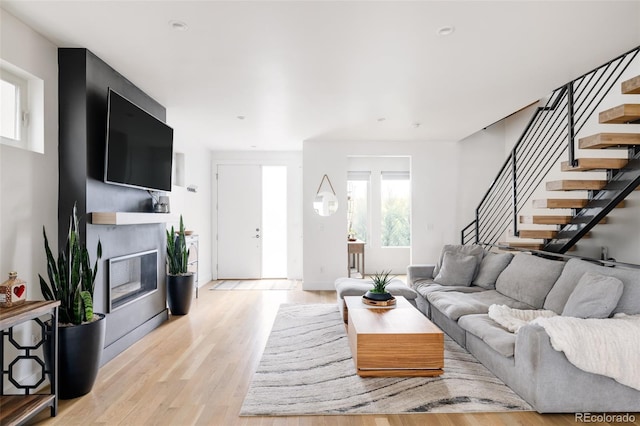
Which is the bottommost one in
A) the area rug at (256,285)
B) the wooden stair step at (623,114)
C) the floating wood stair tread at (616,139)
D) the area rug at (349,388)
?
the area rug at (256,285)

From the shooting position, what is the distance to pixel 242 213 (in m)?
7.27

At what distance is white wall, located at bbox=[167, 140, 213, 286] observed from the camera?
19.0 ft

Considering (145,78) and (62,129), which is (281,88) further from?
(62,129)

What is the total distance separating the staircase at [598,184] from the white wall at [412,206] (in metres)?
1.95

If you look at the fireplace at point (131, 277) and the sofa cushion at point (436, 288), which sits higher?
the fireplace at point (131, 277)

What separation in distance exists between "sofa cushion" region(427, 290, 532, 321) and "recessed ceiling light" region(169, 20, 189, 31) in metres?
3.15

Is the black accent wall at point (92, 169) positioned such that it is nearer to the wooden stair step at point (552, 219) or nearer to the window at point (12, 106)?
the window at point (12, 106)

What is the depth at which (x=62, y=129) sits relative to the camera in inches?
117

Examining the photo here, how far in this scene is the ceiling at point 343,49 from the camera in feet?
7.83

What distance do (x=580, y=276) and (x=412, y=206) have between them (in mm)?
3452

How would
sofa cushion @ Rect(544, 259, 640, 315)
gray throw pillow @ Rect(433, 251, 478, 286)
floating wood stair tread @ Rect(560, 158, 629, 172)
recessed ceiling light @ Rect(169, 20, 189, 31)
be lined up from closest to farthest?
recessed ceiling light @ Rect(169, 20, 189, 31)
sofa cushion @ Rect(544, 259, 640, 315)
floating wood stair tread @ Rect(560, 158, 629, 172)
gray throw pillow @ Rect(433, 251, 478, 286)

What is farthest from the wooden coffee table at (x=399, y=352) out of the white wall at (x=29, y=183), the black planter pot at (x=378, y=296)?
the white wall at (x=29, y=183)

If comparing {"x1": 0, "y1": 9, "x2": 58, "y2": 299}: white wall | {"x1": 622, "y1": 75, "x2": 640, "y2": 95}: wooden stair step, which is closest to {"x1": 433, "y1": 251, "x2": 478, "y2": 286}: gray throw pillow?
{"x1": 622, "y1": 75, "x2": 640, "y2": 95}: wooden stair step

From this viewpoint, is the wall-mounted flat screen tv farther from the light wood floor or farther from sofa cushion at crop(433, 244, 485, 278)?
sofa cushion at crop(433, 244, 485, 278)
